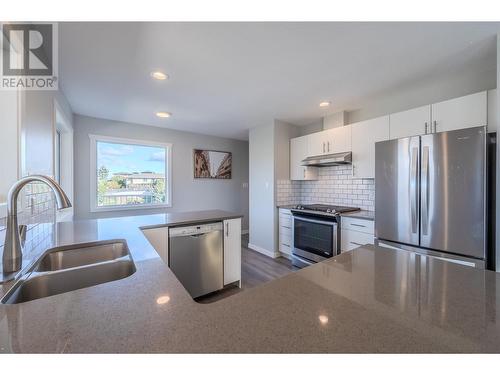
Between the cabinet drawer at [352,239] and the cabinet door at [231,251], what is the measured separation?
132cm

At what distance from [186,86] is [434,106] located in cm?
258

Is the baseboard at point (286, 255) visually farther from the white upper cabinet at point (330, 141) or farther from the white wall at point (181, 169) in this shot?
the white wall at point (181, 169)

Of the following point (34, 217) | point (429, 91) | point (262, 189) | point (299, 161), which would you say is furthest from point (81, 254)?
point (429, 91)

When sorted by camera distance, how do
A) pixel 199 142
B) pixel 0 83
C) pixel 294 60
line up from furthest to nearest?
pixel 199 142 → pixel 294 60 → pixel 0 83

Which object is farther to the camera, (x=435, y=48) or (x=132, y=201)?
(x=132, y=201)

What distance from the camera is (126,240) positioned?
1344mm

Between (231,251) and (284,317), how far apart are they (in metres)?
1.92

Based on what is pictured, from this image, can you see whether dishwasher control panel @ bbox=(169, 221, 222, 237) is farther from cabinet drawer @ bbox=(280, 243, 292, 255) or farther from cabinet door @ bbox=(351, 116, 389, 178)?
cabinet door @ bbox=(351, 116, 389, 178)

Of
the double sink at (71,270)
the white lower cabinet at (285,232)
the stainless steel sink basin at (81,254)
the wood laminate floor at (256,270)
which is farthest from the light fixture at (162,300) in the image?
the white lower cabinet at (285,232)

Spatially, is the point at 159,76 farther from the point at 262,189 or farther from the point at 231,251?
the point at 262,189

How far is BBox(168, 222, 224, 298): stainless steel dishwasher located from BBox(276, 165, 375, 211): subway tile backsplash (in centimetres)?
163

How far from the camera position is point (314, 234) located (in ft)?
9.53
